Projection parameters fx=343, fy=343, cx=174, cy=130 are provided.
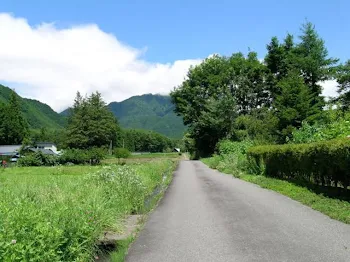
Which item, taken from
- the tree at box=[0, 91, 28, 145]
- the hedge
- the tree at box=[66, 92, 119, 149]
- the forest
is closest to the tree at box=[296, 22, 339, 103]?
the forest

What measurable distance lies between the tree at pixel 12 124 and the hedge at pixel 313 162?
95.2 metres

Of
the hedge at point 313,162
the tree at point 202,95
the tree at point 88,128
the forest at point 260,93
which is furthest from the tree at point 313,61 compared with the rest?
the tree at point 88,128

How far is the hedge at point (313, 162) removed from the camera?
10.2 metres

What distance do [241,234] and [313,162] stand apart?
6638 millimetres

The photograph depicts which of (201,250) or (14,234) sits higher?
(14,234)

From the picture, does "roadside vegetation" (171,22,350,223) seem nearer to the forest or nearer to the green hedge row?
the forest

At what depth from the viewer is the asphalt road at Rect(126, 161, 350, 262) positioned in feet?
19.0

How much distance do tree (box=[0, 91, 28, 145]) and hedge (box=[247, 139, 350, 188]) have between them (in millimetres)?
95151

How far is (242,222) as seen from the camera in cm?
840

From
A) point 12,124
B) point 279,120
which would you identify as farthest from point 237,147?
point 12,124

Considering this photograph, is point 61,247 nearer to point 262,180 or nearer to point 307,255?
point 307,255

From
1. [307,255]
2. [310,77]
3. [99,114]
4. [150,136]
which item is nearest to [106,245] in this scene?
[307,255]

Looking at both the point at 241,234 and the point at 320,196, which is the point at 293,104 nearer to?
the point at 320,196

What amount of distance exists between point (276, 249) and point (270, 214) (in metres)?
3.44
